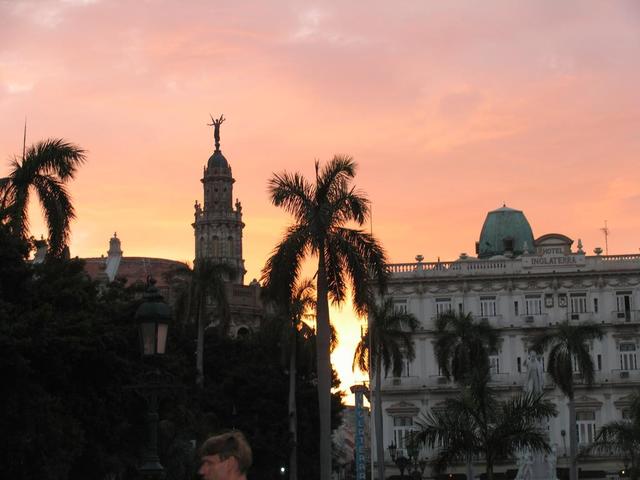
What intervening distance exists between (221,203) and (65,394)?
84843 mm

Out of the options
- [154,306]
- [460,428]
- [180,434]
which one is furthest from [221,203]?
[154,306]

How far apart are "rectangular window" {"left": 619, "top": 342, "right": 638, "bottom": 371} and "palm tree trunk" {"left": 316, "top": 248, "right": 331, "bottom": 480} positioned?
6102 centimetres

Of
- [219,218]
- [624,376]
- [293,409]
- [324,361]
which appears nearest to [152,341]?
[324,361]

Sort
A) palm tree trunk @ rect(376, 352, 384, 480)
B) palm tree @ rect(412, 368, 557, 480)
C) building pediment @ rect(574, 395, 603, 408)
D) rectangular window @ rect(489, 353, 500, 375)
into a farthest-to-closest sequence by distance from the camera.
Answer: rectangular window @ rect(489, 353, 500, 375) → building pediment @ rect(574, 395, 603, 408) → palm tree trunk @ rect(376, 352, 384, 480) → palm tree @ rect(412, 368, 557, 480)

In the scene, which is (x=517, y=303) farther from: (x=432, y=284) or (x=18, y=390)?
(x=18, y=390)

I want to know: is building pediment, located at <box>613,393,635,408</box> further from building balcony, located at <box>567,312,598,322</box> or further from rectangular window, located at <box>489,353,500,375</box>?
rectangular window, located at <box>489,353,500,375</box>

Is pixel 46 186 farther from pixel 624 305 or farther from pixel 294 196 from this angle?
pixel 624 305

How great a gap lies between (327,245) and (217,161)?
3344 inches

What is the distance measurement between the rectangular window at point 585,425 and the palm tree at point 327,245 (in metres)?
59.2

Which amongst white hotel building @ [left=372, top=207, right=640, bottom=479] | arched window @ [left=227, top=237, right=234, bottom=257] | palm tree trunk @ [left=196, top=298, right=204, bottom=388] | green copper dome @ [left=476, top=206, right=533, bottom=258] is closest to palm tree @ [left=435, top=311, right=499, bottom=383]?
white hotel building @ [left=372, top=207, right=640, bottom=479]

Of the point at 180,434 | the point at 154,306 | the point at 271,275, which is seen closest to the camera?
the point at 154,306

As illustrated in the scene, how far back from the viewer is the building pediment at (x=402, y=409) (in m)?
102

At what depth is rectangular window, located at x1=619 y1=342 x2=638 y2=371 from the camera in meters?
101

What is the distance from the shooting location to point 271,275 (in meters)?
42.9
